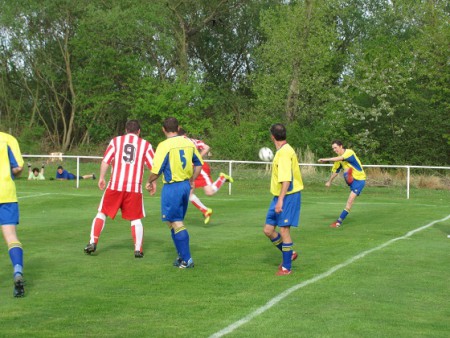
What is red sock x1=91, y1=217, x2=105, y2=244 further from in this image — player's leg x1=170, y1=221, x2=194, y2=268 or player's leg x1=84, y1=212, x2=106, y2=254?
player's leg x1=170, y1=221, x2=194, y2=268

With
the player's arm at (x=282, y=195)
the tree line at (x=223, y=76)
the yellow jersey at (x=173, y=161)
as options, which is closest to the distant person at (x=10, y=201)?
the yellow jersey at (x=173, y=161)

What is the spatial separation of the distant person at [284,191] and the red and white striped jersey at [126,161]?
232 centimetres

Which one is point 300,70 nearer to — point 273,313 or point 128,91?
point 128,91

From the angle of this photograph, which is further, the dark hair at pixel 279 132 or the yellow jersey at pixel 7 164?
the dark hair at pixel 279 132

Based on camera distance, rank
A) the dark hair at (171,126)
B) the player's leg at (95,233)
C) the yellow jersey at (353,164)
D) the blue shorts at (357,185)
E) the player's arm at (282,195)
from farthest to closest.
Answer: the blue shorts at (357,185)
the yellow jersey at (353,164)
the player's leg at (95,233)
the dark hair at (171,126)
the player's arm at (282,195)

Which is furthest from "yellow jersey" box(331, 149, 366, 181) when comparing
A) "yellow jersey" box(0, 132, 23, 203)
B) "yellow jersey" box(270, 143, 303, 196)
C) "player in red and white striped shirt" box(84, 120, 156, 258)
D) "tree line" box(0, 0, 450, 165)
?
"tree line" box(0, 0, 450, 165)

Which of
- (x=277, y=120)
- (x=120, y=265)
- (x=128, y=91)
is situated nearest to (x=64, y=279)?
(x=120, y=265)

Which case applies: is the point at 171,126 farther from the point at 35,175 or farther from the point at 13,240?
the point at 35,175

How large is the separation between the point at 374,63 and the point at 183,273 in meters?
34.0

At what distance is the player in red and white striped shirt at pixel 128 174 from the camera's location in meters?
12.3

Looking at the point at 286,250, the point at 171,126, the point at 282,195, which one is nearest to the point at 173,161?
the point at 171,126

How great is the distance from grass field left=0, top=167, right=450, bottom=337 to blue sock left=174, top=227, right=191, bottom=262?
22 cm

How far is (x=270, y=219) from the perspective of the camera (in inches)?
431

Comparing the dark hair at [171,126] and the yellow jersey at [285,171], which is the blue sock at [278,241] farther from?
the dark hair at [171,126]
